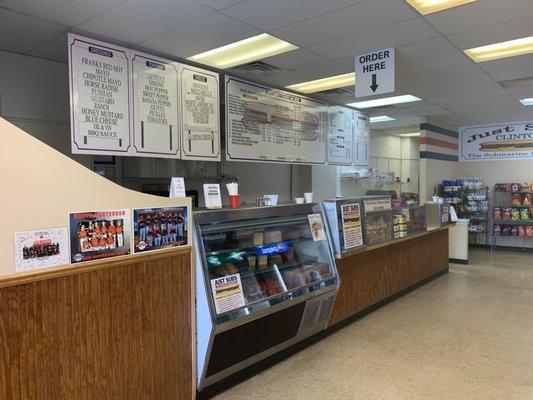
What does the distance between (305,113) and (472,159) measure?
5921mm

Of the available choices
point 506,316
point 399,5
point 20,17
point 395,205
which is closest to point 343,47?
point 399,5

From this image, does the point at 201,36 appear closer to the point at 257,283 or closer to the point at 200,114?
the point at 200,114

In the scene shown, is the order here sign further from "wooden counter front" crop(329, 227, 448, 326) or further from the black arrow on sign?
Answer: "wooden counter front" crop(329, 227, 448, 326)

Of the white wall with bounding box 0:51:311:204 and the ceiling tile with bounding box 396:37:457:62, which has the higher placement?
the ceiling tile with bounding box 396:37:457:62

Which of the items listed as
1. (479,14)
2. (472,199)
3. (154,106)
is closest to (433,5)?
(479,14)

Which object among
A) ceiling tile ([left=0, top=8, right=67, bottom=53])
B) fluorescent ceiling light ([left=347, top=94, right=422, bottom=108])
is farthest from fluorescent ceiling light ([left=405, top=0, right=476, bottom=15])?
A: fluorescent ceiling light ([left=347, top=94, right=422, bottom=108])

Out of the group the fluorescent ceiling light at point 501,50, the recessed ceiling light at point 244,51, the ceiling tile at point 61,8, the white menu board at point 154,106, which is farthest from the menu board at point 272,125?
the fluorescent ceiling light at point 501,50

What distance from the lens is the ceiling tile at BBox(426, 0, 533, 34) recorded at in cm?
304

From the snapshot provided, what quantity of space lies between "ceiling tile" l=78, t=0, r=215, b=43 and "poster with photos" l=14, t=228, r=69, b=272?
1768mm

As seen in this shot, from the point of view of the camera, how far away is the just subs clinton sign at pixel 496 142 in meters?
8.91

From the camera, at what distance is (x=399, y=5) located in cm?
302

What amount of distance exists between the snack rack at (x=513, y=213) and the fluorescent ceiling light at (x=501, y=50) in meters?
5.46

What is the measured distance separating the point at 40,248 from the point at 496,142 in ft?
32.0

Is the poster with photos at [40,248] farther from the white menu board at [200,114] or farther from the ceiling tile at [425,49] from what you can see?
the ceiling tile at [425,49]
